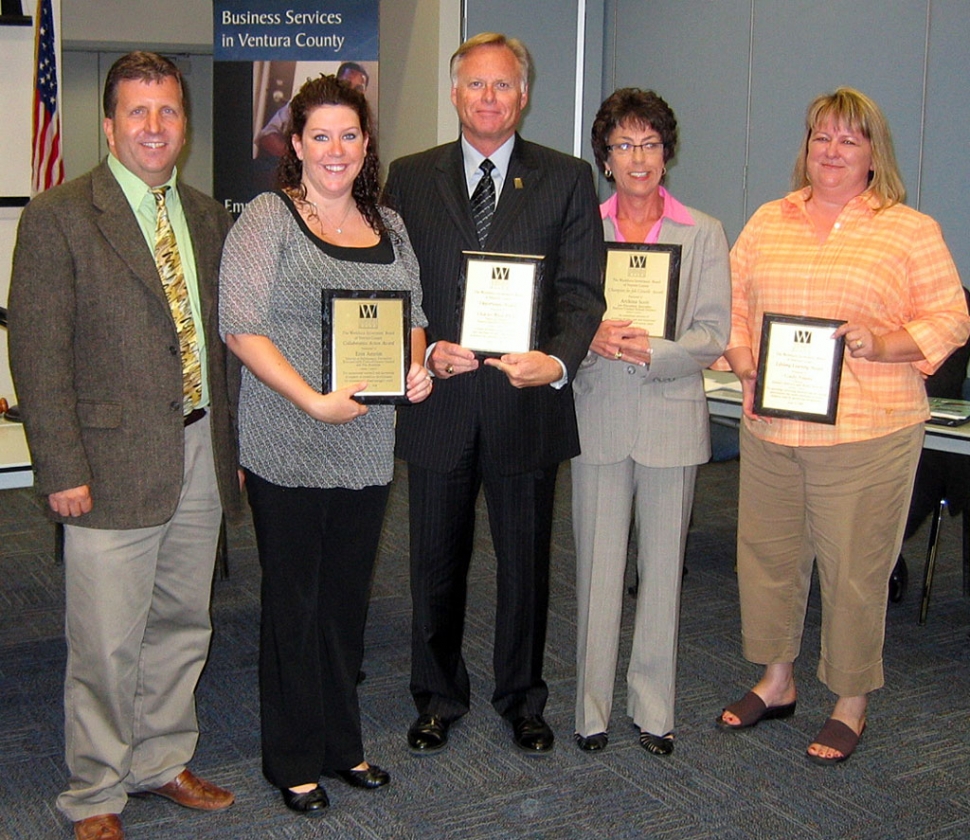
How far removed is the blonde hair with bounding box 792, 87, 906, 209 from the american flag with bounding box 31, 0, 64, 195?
13.5 feet

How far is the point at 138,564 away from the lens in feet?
7.90

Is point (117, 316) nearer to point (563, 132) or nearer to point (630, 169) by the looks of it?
point (630, 169)

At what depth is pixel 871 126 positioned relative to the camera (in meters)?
2.73

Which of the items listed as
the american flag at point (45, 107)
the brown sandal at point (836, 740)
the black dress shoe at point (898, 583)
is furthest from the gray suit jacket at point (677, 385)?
the american flag at point (45, 107)

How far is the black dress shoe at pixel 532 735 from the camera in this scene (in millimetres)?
2938

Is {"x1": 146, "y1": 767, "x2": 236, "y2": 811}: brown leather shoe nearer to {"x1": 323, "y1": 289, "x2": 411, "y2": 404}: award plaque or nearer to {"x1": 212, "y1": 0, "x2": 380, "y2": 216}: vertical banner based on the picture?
{"x1": 323, "y1": 289, "x2": 411, "y2": 404}: award plaque

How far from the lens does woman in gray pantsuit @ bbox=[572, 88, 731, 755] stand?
8.93 feet

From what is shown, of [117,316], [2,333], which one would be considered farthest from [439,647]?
[2,333]

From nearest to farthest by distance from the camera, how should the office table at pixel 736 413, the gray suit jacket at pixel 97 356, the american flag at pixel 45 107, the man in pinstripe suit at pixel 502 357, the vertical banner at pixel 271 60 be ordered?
the gray suit jacket at pixel 97 356
the man in pinstripe suit at pixel 502 357
the office table at pixel 736 413
the american flag at pixel 45 107
the vertical banner at pixel 271 60

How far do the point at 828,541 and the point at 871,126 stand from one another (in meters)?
1.04

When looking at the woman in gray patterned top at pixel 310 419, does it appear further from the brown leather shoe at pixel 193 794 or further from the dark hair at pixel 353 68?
the dark hair at pixel 353 68

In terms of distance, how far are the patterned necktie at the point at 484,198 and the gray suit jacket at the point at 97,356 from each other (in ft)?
2.67

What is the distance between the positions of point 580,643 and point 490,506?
17.7 inches

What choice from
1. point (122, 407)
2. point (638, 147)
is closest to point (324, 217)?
point (122, 407)
